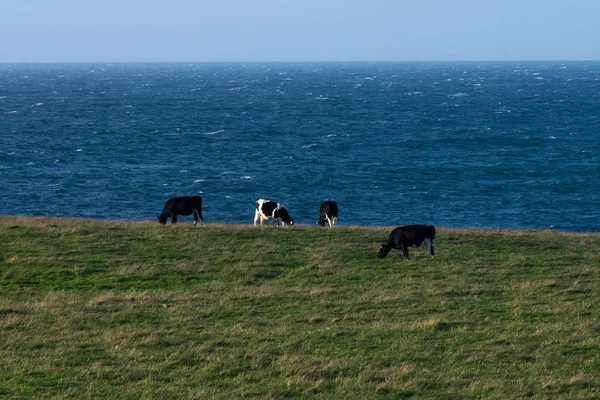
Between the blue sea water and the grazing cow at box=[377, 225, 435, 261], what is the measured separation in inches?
606

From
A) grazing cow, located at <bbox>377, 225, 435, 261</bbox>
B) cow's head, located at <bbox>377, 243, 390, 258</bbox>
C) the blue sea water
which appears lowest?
the blue sea water

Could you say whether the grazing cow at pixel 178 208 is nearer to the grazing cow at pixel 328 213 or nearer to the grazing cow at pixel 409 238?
the grazing cow at pixel 328 213

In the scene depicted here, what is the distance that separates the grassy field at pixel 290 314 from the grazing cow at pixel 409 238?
45 cm

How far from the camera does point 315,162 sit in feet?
331

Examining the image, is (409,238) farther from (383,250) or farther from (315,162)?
(315,162)

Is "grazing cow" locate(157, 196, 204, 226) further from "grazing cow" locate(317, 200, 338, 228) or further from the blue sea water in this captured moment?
the blue sea water

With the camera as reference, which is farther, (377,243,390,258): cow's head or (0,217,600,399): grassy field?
(377,243,390,258): cow's head

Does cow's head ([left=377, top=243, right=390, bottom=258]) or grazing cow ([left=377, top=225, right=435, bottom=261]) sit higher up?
grazing cow ([left=377, top=225, right=435, bottom=261])

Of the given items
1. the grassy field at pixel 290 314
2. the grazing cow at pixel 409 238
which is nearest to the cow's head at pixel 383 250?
the grazing cow at pixel 409 238

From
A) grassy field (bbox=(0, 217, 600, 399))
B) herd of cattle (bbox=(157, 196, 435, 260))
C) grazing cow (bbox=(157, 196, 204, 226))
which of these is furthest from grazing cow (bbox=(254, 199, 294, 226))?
grazing cow (bbox=(157, 196, 204, 226))

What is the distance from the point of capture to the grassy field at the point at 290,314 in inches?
680

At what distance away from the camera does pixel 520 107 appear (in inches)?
6855

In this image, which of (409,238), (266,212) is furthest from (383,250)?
(266,212)

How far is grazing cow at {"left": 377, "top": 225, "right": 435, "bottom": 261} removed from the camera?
2914 cm
